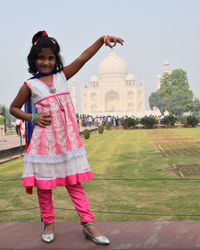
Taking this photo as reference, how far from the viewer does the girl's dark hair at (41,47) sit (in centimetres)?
263

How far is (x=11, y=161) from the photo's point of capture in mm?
9453

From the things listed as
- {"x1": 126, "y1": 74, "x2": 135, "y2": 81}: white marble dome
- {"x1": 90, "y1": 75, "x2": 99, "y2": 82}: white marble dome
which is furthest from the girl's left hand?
{"x1": 90, "y1": 75, "x2": 99, "y2": 82}: white marble dome

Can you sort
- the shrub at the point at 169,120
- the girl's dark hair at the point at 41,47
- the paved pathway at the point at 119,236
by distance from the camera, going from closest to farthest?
the paved pathway at the point at 119,236
the girl's dark hair at the point at 41,47
the shrub at the point at 169,120

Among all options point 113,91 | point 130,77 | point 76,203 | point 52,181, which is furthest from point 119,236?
point 130,77

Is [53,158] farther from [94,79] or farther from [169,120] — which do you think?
[94,79]

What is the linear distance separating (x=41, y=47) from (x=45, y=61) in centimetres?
9

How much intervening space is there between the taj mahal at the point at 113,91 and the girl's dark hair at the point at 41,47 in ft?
229

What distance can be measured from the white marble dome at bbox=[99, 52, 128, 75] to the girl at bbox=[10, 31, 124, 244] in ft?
236

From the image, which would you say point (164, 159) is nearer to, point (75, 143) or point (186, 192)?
point (186, 192)

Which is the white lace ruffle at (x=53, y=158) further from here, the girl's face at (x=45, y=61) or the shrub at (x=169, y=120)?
the shrub at (x=169, y=120)

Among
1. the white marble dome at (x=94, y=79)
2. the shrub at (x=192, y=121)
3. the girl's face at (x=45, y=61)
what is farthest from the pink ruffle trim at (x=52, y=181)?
the white marble dome at (x=94, y=79)

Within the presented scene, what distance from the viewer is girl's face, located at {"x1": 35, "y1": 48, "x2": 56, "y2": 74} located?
2.65 meters

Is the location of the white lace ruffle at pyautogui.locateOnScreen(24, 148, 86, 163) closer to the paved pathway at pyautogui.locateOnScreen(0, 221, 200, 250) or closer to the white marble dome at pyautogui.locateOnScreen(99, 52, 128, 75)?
the paved pathway at pyautogui.locateOnScreen(0, 221, 200, 250)

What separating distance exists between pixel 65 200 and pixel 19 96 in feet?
7.97
